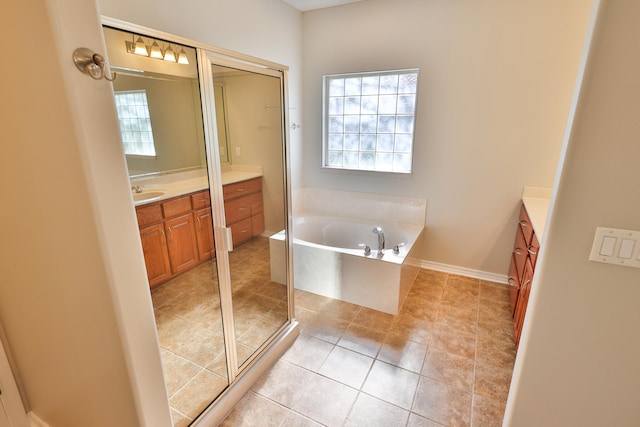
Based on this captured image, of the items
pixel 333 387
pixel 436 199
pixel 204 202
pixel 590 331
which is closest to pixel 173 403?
pixel 333 387

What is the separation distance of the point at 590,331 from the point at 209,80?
176 centimetres

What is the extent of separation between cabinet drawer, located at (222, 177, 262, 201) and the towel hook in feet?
3.28

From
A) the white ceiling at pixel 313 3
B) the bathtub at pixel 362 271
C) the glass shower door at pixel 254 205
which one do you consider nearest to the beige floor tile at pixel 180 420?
the glass shower door at pixel 254 205

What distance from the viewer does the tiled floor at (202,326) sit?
1.73 metres

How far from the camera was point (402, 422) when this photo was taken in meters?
1.66

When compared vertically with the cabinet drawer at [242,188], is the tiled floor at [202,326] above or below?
Result: below

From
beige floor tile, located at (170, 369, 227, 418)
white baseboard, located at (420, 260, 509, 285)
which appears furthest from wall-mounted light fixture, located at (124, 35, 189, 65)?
white baseboard, located at (420, 260, 509, 285)

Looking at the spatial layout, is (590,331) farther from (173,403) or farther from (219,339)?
(173,403)

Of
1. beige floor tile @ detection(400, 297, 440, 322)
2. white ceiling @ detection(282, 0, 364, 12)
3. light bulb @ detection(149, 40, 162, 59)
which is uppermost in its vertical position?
white ceiling @ detection(282, 0, 364, 12)

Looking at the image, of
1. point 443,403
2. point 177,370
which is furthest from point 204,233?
point 443,403

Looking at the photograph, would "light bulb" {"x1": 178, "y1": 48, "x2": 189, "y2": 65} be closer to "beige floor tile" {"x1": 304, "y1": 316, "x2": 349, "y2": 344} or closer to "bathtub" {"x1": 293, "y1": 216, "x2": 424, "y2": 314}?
"bathtub" {"x1": 293, "y1": 216, "x2": 424, "y2": 314}

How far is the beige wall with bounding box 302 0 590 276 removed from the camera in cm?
253

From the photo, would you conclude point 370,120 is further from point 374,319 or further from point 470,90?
point 374,319

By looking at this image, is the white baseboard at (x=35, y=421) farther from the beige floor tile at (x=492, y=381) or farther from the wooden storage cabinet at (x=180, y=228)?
the beige floor tile at (x=492, y=381)
